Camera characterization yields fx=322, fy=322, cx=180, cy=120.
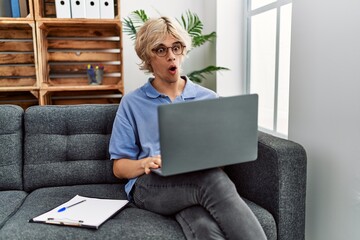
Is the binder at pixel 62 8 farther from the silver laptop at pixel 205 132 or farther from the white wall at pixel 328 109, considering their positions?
the silver laptop at pixel 205 132

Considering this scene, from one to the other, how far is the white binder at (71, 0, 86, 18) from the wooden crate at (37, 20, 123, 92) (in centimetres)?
21

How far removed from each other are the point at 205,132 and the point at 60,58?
190cm

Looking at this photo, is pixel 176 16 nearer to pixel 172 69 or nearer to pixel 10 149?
pixel 172 69

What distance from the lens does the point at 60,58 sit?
246cm

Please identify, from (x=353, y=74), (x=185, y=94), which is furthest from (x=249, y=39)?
(x=353, y=74)

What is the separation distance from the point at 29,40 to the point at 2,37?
0.18 metres

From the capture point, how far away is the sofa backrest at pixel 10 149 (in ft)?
4.80

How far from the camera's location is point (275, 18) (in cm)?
205

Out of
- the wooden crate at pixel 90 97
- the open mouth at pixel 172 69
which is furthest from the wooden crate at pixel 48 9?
the open mouth at pixel 172 69

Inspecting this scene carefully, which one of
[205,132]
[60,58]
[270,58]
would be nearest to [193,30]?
[270,58]

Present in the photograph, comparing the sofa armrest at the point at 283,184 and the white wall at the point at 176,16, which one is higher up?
the white wall at the point at 176,16

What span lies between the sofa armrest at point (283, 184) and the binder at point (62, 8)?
5.34 feet

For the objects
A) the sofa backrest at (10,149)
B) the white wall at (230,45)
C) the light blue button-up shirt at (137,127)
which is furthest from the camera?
the white wall at (230,45)

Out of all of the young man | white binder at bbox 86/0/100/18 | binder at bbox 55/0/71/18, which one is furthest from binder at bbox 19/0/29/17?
the young man
